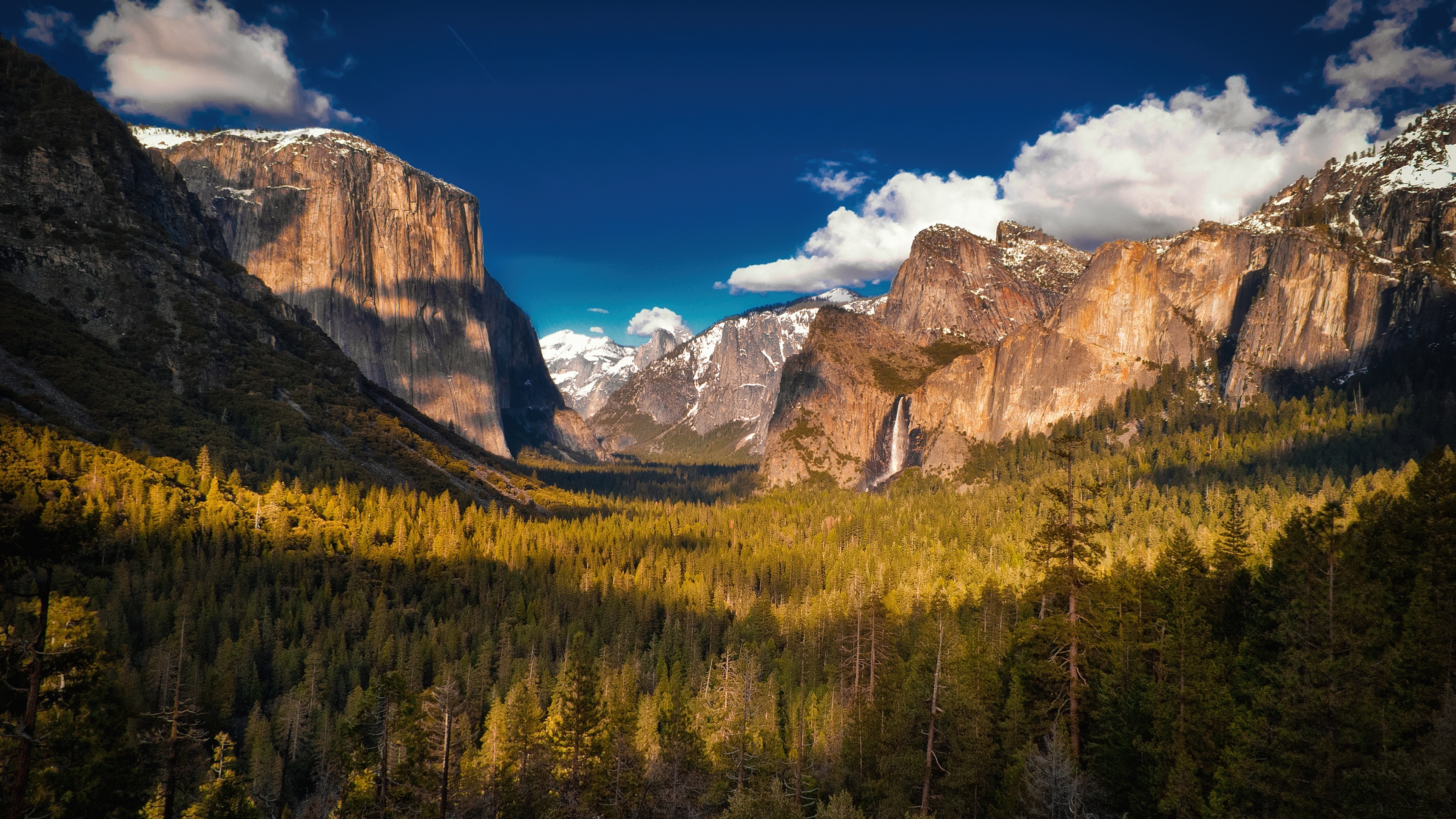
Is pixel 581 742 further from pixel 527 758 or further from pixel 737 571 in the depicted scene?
pixel 737 571

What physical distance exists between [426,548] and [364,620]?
2098 cm

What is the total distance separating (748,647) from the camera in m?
80.8

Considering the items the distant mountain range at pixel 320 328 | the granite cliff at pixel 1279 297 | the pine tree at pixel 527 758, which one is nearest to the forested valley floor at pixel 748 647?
the pine tree at pixel 527 758

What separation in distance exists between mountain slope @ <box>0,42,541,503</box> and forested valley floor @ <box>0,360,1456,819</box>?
1453 cm

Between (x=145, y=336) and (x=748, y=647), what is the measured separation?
119m

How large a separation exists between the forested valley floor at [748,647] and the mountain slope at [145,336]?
47.7ft

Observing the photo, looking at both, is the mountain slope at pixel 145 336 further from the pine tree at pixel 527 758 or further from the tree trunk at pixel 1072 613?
the tree trunk at pixel 1072 613

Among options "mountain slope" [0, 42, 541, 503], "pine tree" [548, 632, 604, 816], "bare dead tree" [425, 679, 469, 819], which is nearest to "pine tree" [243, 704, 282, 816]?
"pine tree" [548, 632, 604, 816]

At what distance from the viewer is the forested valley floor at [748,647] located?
79.0 feet

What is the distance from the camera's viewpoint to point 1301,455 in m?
122

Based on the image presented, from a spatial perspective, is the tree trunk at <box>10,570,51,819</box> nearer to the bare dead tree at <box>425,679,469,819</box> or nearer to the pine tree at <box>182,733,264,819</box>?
the bare dead tree at <box>425,679,469,819</box>

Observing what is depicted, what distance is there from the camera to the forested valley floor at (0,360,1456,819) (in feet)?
79.0

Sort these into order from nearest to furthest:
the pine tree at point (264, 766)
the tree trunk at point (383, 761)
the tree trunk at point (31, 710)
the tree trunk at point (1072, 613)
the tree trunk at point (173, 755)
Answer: the tree trunk at point (31, 710) < the tree trunk at point (173, 755) < the tree trunk at point (1072, 613) < the tree trunk at point (383, 761) < the pine tree at point (264, 766)

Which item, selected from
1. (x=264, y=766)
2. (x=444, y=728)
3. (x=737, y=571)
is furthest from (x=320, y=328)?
(x=444, y=728)
